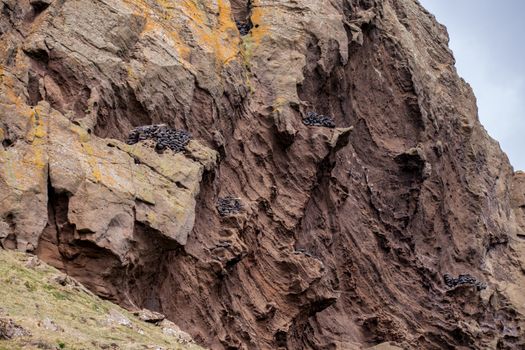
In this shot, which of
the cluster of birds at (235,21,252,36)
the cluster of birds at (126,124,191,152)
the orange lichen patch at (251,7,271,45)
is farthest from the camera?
the cluster of birds at (235,21,252,36)

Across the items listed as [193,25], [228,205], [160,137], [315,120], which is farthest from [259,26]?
[160,137]

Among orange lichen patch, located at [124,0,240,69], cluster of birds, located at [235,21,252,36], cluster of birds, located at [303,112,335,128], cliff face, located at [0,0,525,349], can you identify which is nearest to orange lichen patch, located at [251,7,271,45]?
cliff face, located at [0,0,525,349]

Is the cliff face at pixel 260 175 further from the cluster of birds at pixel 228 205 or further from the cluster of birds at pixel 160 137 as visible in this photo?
the cluster of birds at pixel 160 137

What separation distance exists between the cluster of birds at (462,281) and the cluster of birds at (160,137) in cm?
2457

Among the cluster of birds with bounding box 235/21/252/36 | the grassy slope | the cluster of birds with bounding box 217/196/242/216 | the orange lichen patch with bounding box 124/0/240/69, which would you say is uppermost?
the cluster of birds with bounding box 235/21/252/36

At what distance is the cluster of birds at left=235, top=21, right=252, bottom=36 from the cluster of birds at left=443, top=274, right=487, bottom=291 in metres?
19.6

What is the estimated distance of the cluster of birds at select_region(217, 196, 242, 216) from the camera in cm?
3306

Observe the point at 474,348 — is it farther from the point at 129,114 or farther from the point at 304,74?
the point at 129,114

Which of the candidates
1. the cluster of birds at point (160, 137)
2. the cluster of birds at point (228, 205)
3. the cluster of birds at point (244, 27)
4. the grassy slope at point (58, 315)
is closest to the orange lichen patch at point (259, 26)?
the cluster of birds at point (244, 27)

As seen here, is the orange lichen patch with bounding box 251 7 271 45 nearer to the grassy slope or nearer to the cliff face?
the cliff face

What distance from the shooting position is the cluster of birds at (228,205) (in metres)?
33.1

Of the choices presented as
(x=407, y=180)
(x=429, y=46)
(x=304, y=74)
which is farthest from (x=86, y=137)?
(x=429, y=46)

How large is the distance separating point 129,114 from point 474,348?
25.4 metres

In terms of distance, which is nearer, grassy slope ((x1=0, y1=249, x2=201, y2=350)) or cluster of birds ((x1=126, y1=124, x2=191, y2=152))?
grassy slope ((x1=0, y1=249, x2=201, y2=350))
